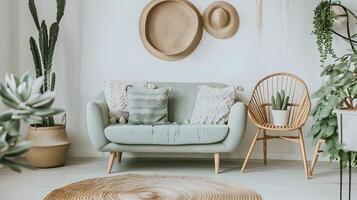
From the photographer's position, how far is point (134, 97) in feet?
14.0

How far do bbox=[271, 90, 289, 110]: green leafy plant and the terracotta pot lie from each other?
2073mm

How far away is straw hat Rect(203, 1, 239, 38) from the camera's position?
15.2 ft

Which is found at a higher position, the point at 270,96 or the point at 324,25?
the point at 324,25

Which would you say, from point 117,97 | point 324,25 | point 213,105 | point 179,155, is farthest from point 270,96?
point 117,97

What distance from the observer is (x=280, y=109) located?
433 centimetres

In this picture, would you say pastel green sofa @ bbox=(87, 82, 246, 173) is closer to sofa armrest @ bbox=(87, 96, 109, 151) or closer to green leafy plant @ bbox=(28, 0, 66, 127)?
sofa armrest @ bbox=(87, 96, 109, 151)

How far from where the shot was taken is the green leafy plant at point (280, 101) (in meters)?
4.33

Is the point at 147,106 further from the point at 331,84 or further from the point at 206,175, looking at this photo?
the point at 331,84

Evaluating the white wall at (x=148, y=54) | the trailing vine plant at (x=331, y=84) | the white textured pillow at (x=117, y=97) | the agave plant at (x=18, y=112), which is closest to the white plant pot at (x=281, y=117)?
the trailing vine plant at (x=331, y=84)

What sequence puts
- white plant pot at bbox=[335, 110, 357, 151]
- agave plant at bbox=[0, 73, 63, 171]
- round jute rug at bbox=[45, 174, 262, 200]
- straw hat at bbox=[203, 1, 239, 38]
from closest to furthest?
agave plant at bbox=[0, 73, 63, 171] → white plant pot at bbox=[335, 110, 357, 151] → round jute rug at bbox=[45, 174, 262, 200] → straw hat at bbox=[203, 1, 239, 38]

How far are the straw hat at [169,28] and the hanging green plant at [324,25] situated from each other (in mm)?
1158

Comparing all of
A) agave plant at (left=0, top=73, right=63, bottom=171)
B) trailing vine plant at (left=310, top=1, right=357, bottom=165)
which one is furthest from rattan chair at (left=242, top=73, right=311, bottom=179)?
agave plant at (left=0, top=73, right=63, bottom=171)

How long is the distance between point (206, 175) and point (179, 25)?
1.64 metres

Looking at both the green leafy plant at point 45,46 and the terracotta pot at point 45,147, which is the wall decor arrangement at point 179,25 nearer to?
the green leafy plant at point 45,46
